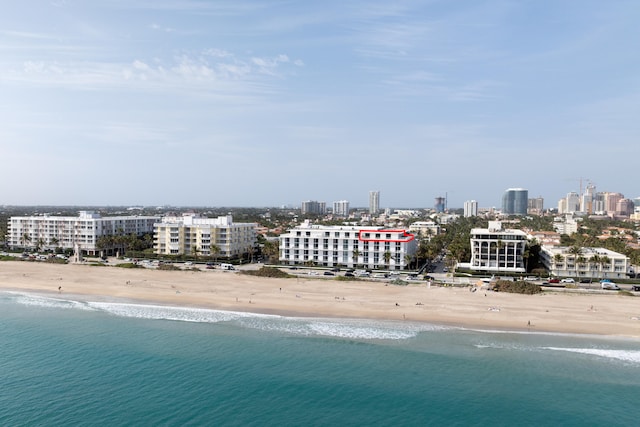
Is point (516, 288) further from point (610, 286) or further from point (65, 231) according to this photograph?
point (65, 231)

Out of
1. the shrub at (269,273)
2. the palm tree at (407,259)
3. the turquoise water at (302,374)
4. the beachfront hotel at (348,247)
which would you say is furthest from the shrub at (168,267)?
the palm tree at (407,259)

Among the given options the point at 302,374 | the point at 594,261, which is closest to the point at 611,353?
the point at 302,374

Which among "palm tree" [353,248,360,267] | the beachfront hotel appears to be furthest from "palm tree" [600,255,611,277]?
"palm tree" [353,248,360,267]

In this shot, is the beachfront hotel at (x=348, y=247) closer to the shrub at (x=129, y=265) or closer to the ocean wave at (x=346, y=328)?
the shrub at (x=129, y=265)

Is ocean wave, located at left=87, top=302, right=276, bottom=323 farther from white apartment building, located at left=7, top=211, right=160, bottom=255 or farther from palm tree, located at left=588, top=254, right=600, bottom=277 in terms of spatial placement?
white apartment building, located at left=7, top=211, right=160, bottom=255

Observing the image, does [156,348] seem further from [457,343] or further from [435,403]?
[457,343]

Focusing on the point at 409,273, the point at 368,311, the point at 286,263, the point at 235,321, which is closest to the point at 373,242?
the point at 409,273

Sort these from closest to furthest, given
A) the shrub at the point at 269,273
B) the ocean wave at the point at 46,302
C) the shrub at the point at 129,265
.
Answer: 1. the ocean wave at the point at 46,302
2. the shrub at the point at 269,273
3. the shrub at the point at 129,265

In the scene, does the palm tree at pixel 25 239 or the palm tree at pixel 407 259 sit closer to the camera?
the palm tree at pixel 407 259
